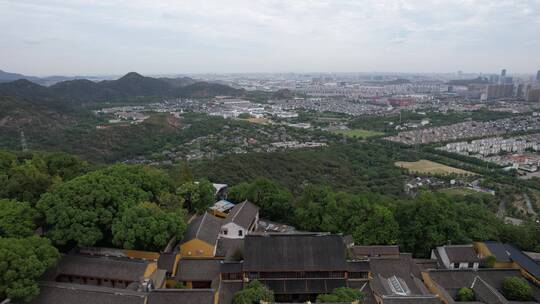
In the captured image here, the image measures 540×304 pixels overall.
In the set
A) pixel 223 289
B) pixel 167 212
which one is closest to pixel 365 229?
pixel 223 289

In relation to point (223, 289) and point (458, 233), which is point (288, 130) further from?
point (223, 289)

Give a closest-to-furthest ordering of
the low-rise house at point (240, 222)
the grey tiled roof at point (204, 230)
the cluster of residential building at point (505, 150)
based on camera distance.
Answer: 1. the grey tiled roof at point (204, 230)
2. the low-rise house at point (240, 222)
3. the cluster of residential building at point (505, 150)

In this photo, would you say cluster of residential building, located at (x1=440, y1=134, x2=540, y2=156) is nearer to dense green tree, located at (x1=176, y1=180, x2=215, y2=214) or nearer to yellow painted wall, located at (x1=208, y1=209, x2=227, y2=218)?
yellow painted wall, located at (x1=208, y1=209, x2=227, y2=218)

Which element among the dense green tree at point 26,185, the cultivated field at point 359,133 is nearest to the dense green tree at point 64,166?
the dense green tree at point 26,185

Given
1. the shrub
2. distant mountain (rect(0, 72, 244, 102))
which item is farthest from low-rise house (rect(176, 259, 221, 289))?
distant mountain (rect(0, 72, 244, 102))

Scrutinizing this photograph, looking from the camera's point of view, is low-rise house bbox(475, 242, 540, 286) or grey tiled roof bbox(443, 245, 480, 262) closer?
low-rise house bbox(475, 242, 540, 286)

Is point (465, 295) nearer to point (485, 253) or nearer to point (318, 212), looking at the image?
point (485, 253)

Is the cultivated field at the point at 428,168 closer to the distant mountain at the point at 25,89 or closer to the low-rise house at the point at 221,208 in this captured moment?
the low-rise house at the point at 221,208
